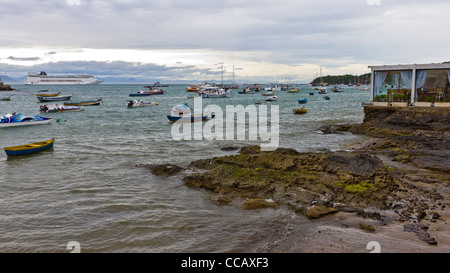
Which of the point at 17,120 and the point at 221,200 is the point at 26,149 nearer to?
the point at 221,200

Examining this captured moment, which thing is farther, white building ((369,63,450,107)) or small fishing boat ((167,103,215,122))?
small fishing boat ((167,103,215,122))

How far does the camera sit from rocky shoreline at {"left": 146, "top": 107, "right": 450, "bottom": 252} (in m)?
8.90

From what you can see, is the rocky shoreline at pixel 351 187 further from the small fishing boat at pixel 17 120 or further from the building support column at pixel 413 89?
the small fishing boat at pixel 17 120

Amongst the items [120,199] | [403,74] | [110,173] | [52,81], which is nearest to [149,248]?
[120,199]

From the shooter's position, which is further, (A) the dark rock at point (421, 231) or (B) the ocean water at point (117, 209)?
(B) the ocean water at point (117, 209)

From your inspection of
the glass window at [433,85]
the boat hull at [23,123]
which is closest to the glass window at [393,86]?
the glass window at [433,85]

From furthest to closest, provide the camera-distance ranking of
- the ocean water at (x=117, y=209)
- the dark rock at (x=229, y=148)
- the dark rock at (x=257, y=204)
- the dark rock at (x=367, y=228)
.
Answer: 1. the dark rock at (x=229, y=148)
2. the dark rock at (x=257, y=204)
3. the ocean water at (x=117, y=209)
4. the dark rock at (x=367, y=228)

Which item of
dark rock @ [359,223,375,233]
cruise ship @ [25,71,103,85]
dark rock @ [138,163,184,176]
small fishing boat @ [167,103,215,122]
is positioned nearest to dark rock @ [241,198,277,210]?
dark rock @ [359,223,375,233]

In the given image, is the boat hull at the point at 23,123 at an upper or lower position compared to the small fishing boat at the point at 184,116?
lower

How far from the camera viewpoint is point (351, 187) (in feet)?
38.4

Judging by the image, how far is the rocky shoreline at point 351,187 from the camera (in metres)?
8.90

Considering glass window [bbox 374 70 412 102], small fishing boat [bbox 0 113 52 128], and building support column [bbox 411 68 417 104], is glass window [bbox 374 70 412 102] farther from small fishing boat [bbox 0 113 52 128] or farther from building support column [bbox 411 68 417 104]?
small fishing boat [bbox 0 113 52 128]

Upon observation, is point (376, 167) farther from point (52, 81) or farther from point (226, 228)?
point (52, 81)
